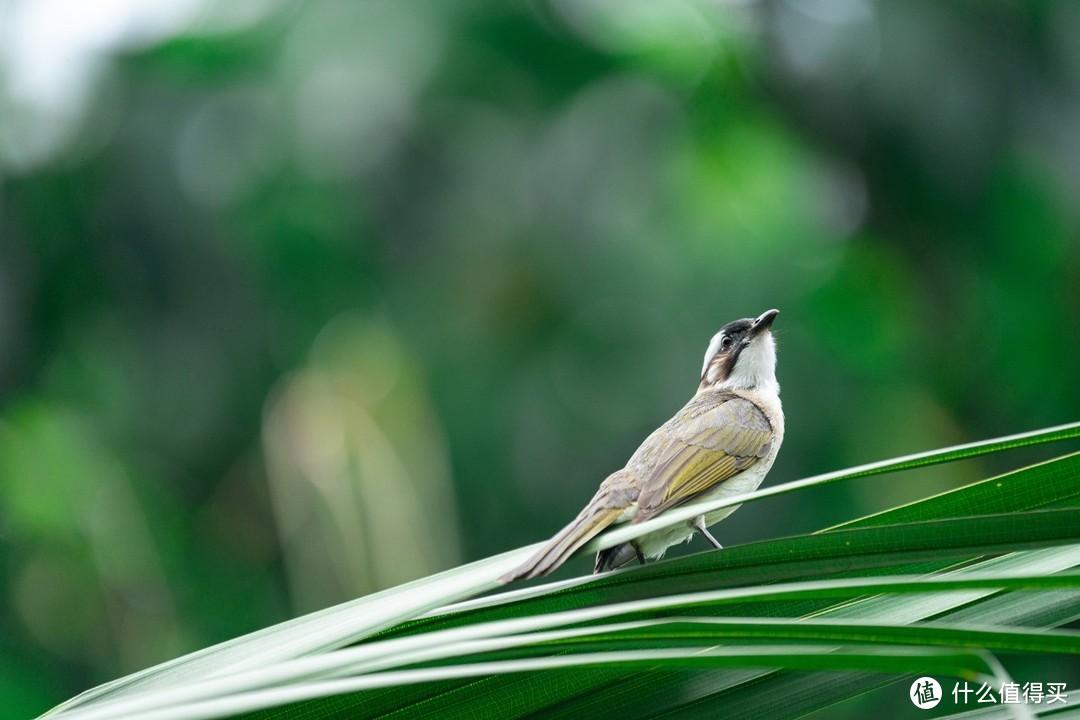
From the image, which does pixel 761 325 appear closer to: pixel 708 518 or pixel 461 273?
pixel 708 518

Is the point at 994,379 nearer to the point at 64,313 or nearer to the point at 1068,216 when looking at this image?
the point at 1068,216

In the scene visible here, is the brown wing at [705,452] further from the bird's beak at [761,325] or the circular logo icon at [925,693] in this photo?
the circular logo icon at [925,693]

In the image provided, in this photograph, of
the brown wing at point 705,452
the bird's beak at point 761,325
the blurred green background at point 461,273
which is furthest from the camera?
the blurred green background at point 461,273

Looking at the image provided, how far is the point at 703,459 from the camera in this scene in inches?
146

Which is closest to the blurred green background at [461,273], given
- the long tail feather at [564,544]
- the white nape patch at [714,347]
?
the white nape patch at [714,347]

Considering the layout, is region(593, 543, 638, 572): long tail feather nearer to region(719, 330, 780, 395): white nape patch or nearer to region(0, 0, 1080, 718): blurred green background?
region(719, 330, 780, 395): white nape patch

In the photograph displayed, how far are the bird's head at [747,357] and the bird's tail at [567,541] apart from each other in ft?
5.79

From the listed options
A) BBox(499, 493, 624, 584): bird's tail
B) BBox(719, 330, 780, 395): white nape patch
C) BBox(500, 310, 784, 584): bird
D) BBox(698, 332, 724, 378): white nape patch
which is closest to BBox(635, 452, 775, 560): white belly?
BBox(500, 310, 784, 584): bird

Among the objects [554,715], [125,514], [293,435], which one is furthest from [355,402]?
[554,715]

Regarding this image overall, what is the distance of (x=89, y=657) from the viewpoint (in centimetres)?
1484

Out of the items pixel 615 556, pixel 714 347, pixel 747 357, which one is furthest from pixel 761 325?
pixel 615 556

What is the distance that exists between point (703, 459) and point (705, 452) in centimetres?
6

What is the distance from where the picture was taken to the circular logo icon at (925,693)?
8.30 feet

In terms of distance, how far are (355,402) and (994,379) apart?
8.00 m
